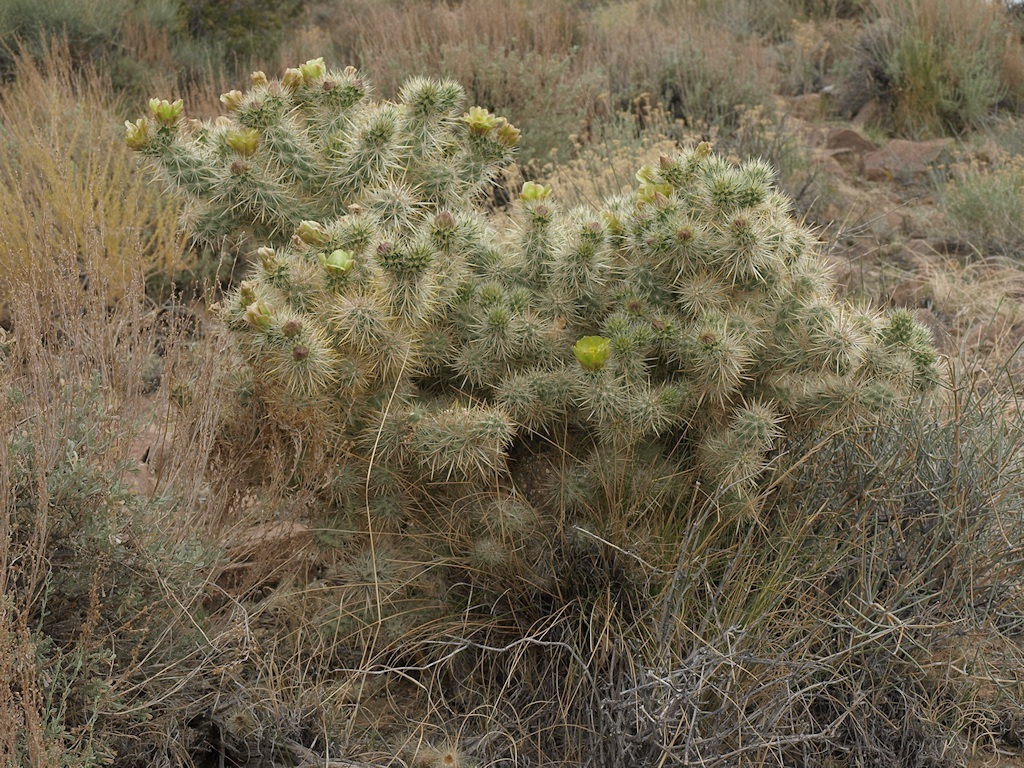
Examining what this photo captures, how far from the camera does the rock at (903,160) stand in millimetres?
7520

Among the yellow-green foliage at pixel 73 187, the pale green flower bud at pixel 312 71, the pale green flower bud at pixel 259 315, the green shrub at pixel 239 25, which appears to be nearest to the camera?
the pale green flower bud at pixel 259 315

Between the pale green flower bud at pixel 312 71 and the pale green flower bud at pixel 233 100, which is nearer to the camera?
the pale green flower bud at pixel 233 100

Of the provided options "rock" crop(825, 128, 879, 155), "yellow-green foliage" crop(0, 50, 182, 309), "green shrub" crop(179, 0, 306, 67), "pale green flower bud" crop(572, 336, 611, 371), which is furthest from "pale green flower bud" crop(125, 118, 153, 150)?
"green shrub" crop(179, 0, 306, 67)

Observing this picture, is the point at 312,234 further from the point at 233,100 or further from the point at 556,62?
the point at 556,62

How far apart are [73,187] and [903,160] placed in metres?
5.71

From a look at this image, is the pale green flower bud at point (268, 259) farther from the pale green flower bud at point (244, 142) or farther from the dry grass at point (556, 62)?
the dry grass at point (556, 62)

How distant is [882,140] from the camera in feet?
28.1

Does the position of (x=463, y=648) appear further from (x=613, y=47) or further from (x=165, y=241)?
(x=613, y=47)

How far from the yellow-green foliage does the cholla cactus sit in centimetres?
113

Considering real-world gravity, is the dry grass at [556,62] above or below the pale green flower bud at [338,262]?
below

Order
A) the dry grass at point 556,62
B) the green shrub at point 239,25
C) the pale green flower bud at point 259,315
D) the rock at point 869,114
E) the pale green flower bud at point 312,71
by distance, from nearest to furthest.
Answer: the pale green flower bud at point 259,315
the pale green flower bud at point 312,71
the dry grass at point 556,62
the rock at point 869,114
the green shrub at point 239,25

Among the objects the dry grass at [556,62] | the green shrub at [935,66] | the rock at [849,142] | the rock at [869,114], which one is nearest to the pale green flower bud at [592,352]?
the dry grass at [556,62]

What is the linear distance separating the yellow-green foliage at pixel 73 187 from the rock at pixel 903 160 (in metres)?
4.90

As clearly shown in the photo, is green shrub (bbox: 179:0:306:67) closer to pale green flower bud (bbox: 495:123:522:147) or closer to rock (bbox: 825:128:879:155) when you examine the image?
rock (bbox: 825:128:879:155)
